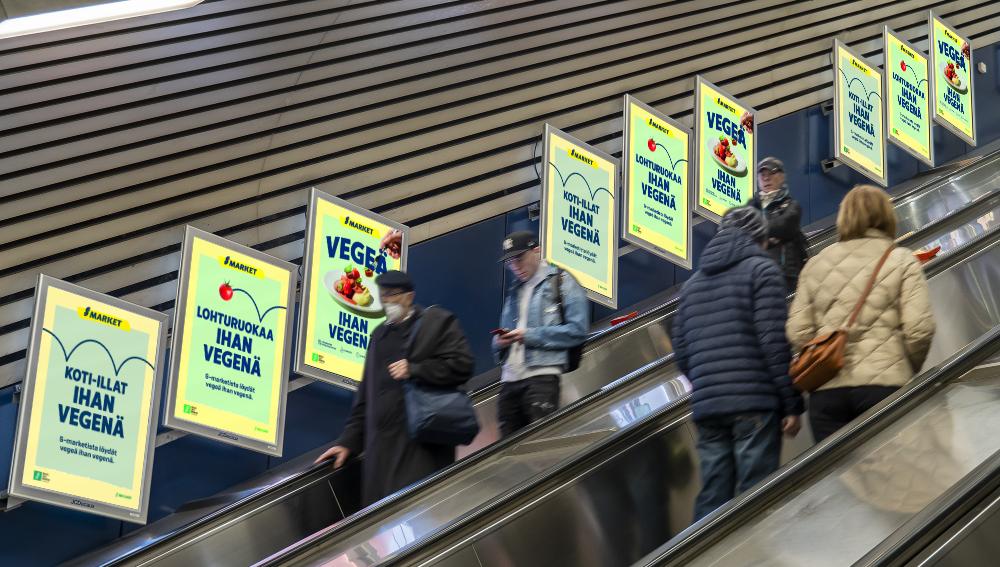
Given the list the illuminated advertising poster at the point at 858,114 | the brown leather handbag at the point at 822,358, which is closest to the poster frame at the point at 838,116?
the illuminated advertising poster at the point at 858,114

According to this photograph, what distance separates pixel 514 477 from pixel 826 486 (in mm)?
1872

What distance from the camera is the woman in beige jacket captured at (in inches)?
187

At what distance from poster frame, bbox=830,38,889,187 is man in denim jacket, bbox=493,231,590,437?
6548mm

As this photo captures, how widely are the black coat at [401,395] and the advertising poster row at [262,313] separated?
226 cm

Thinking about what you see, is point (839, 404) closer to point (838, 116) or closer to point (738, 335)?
point (738, 335)

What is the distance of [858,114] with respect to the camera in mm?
12789

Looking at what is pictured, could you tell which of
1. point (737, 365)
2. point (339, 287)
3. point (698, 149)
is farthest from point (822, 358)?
point (698, 149)

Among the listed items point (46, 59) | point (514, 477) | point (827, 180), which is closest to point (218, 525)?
point (514, 477)

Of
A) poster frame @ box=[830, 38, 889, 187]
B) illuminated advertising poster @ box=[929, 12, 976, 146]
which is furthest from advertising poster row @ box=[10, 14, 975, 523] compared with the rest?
illuminated advertising poster @ box=[929, 12, 976, 146]

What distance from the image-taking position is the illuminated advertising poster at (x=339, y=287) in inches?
339

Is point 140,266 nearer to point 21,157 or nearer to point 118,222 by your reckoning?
point 118,222

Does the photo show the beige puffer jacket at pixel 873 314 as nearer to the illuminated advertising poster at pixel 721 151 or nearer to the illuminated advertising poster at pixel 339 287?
the illuminated advertising poster at pixel 339 287

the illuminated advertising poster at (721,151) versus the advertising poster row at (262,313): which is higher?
the illuminated advertising poster at (721,151)

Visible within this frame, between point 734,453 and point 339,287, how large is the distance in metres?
4.37
